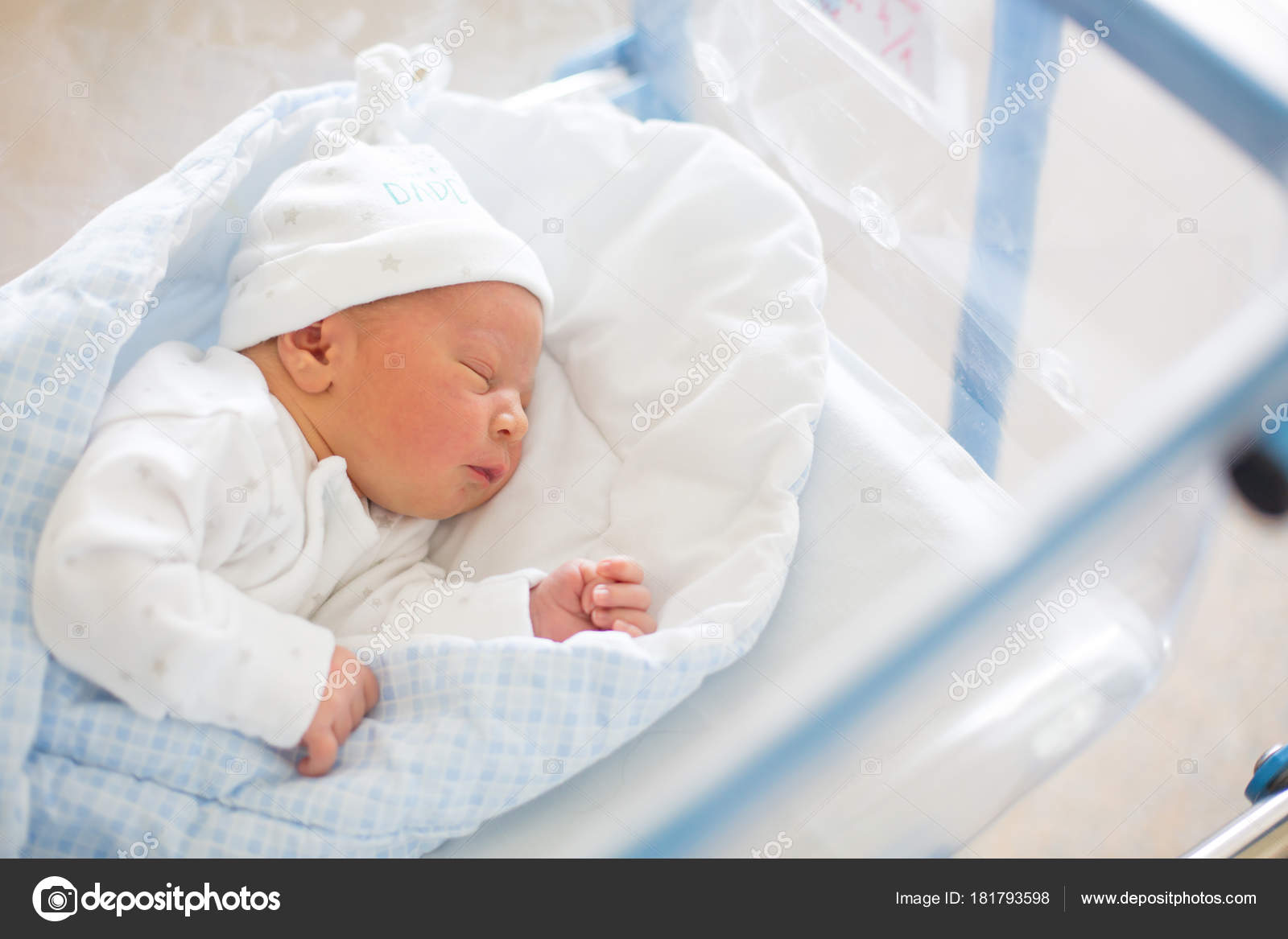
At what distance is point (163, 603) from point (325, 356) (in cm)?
30

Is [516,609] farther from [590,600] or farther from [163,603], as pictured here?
[163,603]

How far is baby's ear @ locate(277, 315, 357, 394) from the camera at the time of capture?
0.97 metres

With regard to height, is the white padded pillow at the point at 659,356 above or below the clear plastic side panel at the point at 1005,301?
below

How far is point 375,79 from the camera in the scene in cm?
110

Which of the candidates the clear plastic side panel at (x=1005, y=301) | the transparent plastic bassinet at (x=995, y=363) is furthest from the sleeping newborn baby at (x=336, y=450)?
the clear plastic side panel at (x=1005, y=301)

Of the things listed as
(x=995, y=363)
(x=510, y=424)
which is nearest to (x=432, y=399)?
(x=510, y=424)

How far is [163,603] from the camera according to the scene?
0.76 m

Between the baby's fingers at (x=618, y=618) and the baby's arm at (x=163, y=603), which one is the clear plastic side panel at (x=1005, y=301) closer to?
the baby's fingers at (x=618, y=618)

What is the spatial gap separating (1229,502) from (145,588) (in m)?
0.71

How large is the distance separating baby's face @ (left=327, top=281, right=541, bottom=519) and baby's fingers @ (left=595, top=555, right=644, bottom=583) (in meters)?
0.15

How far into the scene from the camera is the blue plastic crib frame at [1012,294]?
57 cm

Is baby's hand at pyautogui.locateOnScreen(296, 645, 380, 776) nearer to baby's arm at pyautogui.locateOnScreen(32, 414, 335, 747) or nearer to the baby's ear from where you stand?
baby's arm at pyautogui.locateOnScreen(32, 414, 335, 747)

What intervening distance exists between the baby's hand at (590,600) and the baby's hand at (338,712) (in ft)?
0.48
